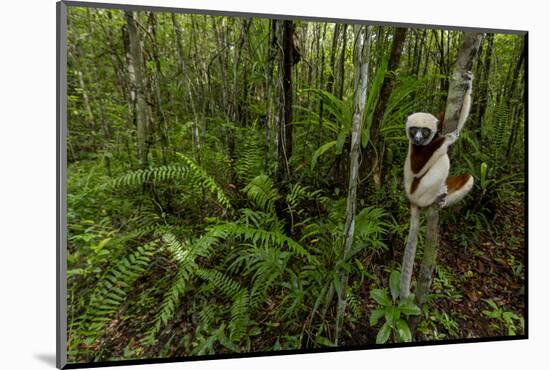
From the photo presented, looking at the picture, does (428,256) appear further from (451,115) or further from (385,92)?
(385,92)

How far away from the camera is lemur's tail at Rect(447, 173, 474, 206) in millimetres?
2652

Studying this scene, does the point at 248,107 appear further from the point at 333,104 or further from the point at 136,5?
the point at 136,5

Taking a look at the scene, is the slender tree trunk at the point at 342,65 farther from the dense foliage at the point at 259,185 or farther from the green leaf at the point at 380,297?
the green leaf at the point at 380,297

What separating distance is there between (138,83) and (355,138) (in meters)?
1.16

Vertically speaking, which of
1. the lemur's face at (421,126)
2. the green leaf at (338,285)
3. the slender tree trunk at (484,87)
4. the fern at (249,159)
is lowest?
the green leaf at (338,285)

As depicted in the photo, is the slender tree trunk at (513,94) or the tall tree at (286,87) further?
the slender tree trunk at (513,94)

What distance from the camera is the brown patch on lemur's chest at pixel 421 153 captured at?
255 cm

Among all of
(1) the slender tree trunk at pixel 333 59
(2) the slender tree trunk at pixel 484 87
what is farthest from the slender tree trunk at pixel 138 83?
(2) the slender tree trunk at pixel 484 87

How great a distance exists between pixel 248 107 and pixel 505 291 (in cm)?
193

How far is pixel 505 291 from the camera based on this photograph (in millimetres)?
2793

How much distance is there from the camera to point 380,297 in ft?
8.45

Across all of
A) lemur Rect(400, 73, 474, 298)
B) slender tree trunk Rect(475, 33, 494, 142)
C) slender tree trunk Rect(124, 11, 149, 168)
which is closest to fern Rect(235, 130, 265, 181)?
slender tree trunk Rect(124, 11, 149, 168)

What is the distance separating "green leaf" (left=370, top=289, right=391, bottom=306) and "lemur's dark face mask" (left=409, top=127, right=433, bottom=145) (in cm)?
87

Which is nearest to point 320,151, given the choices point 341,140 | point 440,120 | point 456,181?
point 341,140
